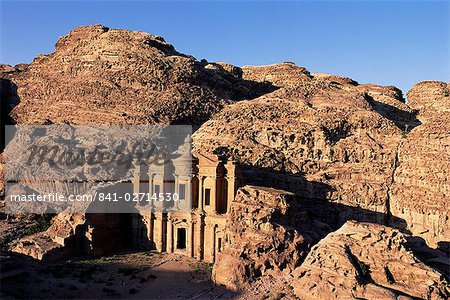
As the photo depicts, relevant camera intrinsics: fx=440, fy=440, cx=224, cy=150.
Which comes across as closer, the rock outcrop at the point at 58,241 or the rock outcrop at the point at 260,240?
the rock outcrop at the point at 260,240

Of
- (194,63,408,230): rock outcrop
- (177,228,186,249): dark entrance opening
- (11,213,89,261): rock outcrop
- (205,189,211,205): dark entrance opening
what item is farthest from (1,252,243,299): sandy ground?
(194,63,408,230): rock outcrop

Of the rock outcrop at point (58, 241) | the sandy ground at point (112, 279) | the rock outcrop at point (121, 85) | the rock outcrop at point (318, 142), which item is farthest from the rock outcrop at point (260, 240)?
the rock outcrop at point (121, 85)

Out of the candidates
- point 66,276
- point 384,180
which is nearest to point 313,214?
point 384,180

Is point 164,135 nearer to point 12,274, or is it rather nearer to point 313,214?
point 313,214

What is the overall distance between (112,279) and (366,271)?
46.3 ft

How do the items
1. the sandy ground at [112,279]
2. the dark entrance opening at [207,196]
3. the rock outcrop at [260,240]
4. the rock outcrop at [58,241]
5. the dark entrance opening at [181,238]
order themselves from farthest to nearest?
the dark entrance opening at [181,238] < the dark entrance opening at [207,196] < the rock outcrop at [58,241] < the rock outcrop at [260,240] < the sandy ground at [112,279]

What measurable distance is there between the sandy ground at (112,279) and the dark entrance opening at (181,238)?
1679 millimetres

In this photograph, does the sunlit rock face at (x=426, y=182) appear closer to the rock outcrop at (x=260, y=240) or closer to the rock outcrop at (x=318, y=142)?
the rock outcrop at (x=318, y=142)

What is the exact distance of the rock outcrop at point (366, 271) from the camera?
2011 centimetres

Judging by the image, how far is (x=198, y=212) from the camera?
30.2 metres

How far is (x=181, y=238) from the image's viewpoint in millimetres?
32094

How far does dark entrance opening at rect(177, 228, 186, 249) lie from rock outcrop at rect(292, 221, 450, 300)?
11429 millimetres

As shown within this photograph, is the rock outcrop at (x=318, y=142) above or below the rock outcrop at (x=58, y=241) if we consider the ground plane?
above

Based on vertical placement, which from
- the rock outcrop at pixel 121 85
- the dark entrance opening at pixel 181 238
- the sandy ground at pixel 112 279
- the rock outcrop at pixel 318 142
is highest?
the rock outcrop at pixel 121 85
